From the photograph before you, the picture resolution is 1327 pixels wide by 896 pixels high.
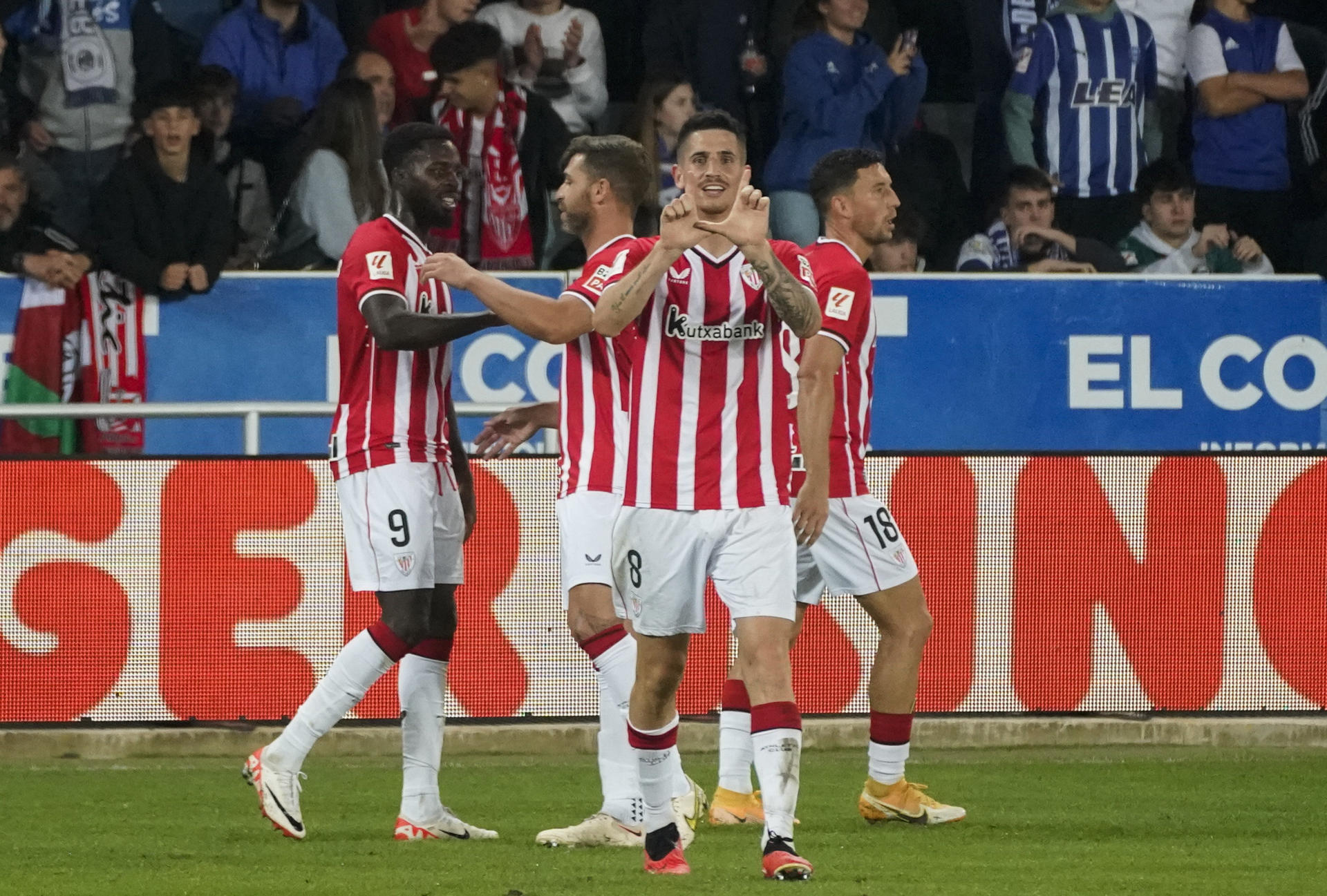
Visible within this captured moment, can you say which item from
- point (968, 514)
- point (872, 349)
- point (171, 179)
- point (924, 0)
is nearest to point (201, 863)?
point (872, 349)

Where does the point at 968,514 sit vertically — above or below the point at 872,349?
below

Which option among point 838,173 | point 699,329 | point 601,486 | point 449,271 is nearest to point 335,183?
point 838,173

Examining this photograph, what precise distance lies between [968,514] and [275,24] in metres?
4.31

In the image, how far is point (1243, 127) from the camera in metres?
11.7

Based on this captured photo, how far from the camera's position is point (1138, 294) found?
35.1ft

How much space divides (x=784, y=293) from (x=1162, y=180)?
654 cm

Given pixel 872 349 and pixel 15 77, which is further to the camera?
pixel 15 77

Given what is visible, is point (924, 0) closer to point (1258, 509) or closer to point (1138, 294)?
point (1138, 294)

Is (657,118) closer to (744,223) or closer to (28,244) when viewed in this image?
(28,244)

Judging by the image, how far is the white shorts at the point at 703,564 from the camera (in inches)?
212

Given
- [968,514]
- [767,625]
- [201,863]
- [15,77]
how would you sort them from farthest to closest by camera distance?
[15,77] < [968,514] < [201,863] < [767,625]

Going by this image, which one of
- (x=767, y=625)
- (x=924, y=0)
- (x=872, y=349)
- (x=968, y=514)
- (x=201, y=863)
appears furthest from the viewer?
(x=924, y=0)

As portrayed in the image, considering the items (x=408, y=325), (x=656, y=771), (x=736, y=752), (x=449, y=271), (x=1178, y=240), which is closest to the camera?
(x=656, y=771)

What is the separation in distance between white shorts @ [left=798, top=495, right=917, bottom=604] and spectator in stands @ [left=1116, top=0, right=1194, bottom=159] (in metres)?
5.41
